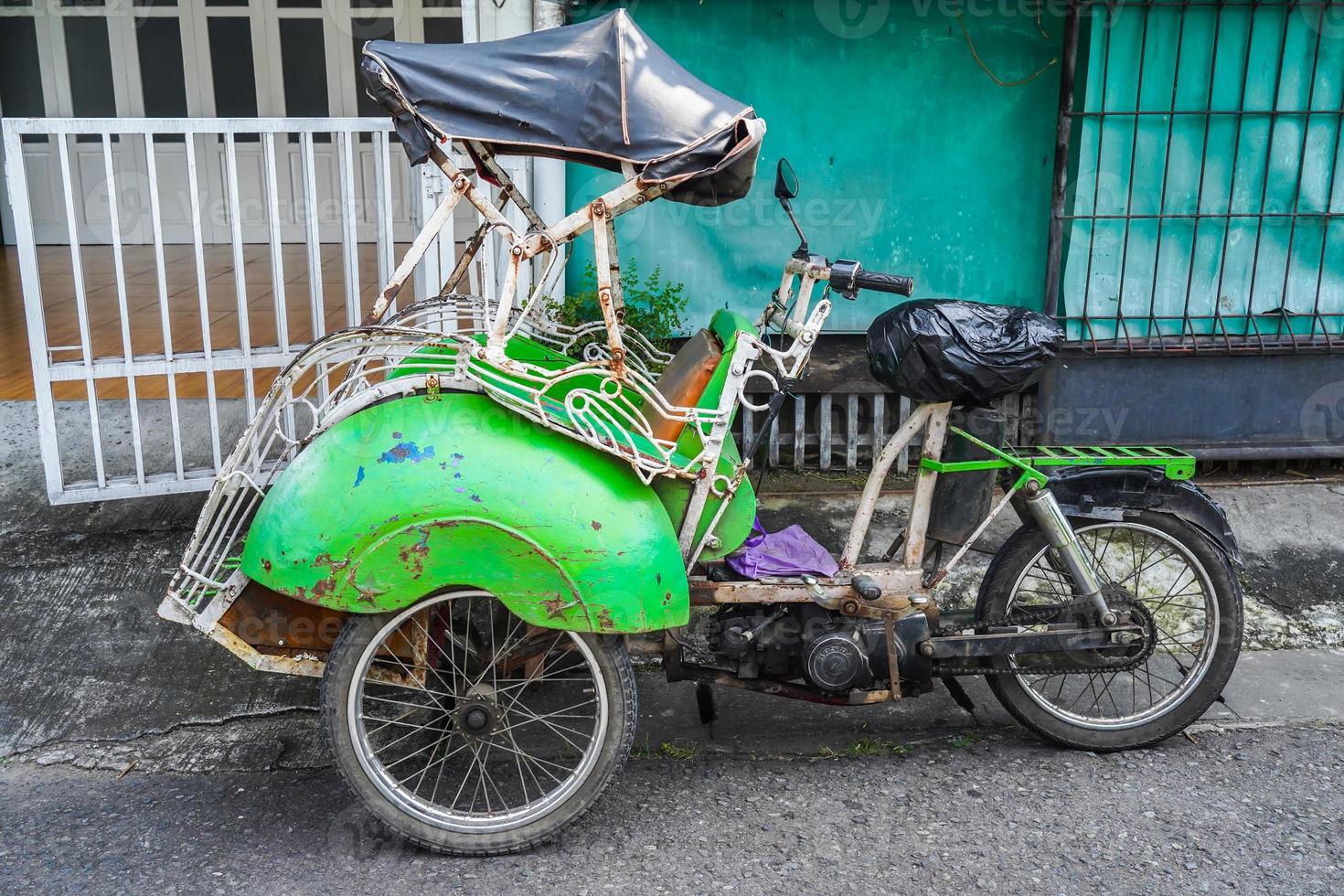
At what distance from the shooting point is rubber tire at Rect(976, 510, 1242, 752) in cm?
385

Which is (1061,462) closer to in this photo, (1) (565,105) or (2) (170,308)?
(1) (565,105)

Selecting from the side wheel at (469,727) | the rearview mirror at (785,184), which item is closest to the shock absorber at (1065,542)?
the rearview mirror at (785,184)

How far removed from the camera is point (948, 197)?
614 centimetres

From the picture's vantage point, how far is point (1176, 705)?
Result: 3.93 metres

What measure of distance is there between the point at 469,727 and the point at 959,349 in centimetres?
185

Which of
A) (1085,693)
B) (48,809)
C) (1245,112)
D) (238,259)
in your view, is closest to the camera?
(48,809)

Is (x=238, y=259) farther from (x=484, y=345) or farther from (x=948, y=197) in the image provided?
(x=948, y=197)

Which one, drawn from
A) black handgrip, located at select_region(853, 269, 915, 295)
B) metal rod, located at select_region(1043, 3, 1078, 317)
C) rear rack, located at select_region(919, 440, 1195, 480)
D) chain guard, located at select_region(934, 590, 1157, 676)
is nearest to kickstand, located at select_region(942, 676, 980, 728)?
chain guard, located at select_region(934, 590, 1157, 676)

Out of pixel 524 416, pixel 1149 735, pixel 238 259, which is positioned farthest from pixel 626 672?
pixel 238 259

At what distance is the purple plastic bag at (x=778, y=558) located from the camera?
3809mm

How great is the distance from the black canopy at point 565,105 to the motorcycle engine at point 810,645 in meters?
1.41

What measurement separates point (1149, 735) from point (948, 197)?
315 centimetres

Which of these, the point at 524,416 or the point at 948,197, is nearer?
the point at 524,416

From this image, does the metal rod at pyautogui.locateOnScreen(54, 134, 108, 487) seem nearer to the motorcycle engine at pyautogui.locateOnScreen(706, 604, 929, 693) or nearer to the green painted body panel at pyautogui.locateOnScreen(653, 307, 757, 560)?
the green painted body panel at pyautogui.locateOnScreen(653, 307, 757, 560)
